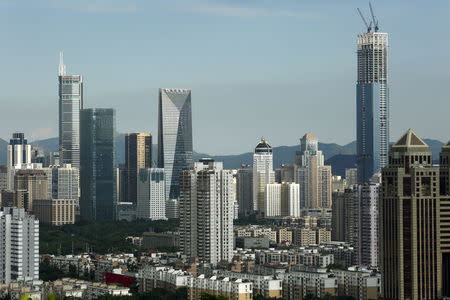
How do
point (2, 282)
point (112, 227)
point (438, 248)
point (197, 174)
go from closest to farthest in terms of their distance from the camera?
point (438, 248), point (2, 282), point (197, 174), point (112, 227)

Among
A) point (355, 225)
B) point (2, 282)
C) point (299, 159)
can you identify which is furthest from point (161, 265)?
point (299, 159)

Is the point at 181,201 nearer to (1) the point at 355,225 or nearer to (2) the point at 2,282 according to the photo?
(1) the point at 355,225

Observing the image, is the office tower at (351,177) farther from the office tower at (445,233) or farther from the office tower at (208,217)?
the office tower at (445,233)

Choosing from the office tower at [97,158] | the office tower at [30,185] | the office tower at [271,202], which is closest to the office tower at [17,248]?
the office tower at [30,185]

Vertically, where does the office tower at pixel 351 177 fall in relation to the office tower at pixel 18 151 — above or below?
below

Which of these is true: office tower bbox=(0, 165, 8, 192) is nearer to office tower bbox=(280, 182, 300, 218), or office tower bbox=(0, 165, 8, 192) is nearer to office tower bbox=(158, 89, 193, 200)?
office tower bbox=(158, 89, 193, 200)

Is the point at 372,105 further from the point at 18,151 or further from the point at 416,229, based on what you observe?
the point at 416,229
